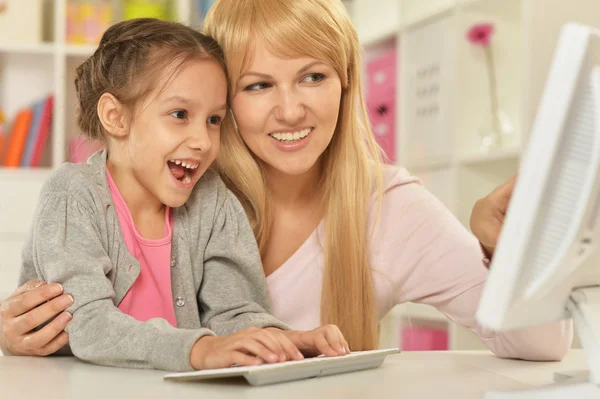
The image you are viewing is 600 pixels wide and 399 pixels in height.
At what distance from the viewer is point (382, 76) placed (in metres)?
3.38

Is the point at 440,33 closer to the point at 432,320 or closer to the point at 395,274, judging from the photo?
the point at 432,320

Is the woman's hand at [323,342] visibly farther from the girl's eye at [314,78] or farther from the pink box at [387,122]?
the pink box at [387,122]

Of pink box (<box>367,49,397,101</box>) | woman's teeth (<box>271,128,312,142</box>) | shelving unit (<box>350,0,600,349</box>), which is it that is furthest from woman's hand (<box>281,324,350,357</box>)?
pink box (<box>367,49,397,101</box>)

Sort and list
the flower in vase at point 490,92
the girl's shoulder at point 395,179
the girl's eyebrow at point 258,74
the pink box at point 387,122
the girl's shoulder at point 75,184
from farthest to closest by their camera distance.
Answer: the pink box at point 387,122 < the flower in vase at point 490,92 < the girl's shoulder at point 395,179 < the girl's eyebrow at point 258,74 < the girl's shoulder at point 75,184

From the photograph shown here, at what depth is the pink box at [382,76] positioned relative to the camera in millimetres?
3305

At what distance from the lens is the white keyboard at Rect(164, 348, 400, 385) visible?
0.79 m

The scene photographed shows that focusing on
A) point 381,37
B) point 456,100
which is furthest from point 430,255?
point 381,37

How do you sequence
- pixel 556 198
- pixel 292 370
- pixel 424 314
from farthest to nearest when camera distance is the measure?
pixel 424 314
pixel 292 370
pixel 556 198

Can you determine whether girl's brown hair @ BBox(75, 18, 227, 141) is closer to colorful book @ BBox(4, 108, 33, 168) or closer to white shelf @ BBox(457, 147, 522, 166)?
white shelf @ BBox(457, 147, 522, 166)

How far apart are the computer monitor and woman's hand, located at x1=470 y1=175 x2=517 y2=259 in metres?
0.41

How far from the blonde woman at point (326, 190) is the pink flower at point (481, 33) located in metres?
1.31

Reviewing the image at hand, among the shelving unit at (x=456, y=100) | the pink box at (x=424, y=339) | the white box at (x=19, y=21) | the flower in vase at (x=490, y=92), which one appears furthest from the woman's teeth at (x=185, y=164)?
the white box at (x=19, y=21)

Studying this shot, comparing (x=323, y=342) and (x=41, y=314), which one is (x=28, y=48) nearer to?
(x=41, y=314)

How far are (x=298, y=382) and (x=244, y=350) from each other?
9cm
